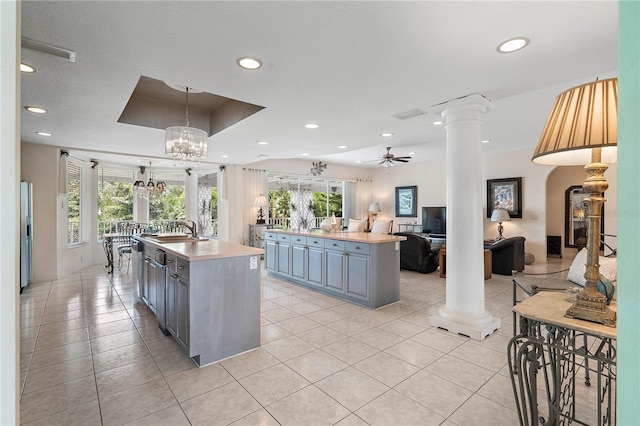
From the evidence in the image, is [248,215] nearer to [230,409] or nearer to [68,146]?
[68,146]

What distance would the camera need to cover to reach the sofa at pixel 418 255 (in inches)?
241

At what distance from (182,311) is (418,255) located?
474 centimetres

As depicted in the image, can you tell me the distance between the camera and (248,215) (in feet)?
26.1

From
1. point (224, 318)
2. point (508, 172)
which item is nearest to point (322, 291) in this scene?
point (224, 318)

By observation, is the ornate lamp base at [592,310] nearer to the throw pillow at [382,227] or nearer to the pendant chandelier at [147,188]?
the throw pillow at [382,227]

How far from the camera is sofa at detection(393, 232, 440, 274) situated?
6117 millimetres

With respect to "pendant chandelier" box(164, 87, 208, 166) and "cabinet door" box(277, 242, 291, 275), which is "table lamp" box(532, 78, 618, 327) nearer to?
"pendant chandelier" box(164, 87, 208, 166)

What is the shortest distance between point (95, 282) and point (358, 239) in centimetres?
486

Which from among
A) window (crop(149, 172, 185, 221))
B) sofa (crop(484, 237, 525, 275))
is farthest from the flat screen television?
window (crop(149, 172, 185, 221))

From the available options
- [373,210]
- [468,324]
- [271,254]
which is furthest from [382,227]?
[373,210]

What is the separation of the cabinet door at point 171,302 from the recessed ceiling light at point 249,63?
196cm

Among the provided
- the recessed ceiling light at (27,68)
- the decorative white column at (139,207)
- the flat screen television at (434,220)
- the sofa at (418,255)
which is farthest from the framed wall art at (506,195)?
the decorative white column at (139,207)

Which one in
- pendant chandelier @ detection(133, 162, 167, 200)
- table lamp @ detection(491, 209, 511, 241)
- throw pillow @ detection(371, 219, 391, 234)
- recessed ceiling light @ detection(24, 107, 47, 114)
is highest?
recessed ceiling light @ detection(24, 107, 47, 114)

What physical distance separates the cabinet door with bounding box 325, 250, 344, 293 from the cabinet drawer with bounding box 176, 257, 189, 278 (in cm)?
227
